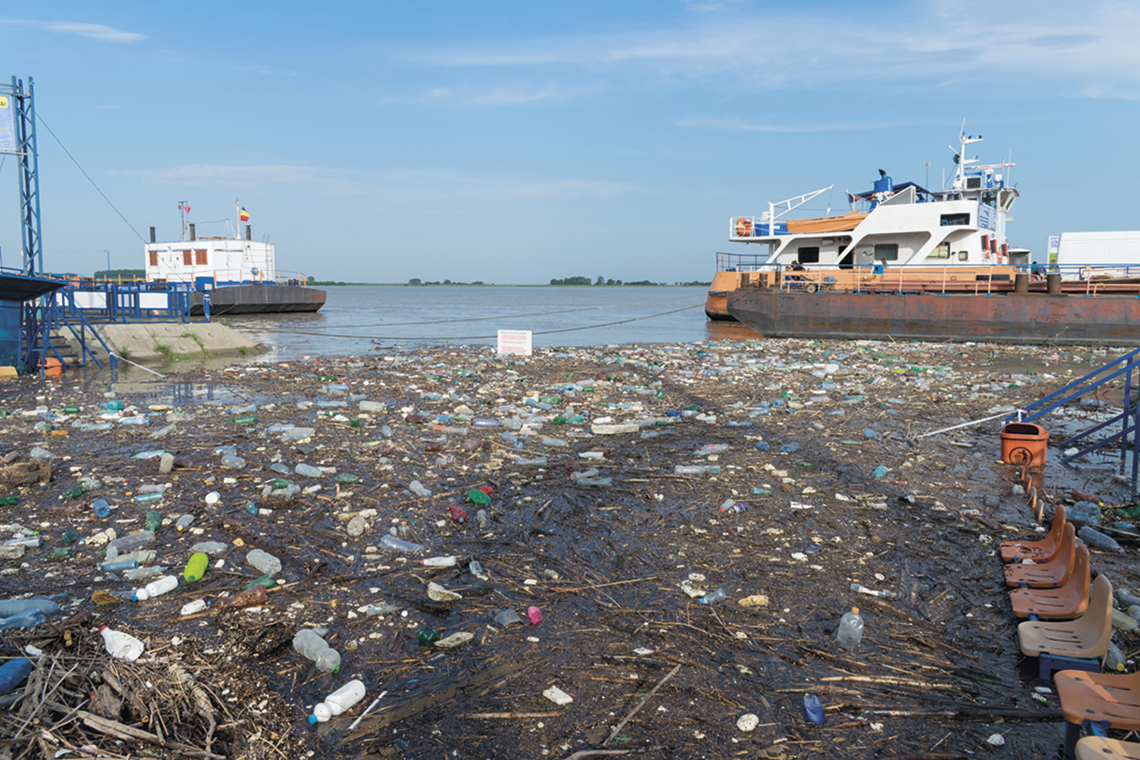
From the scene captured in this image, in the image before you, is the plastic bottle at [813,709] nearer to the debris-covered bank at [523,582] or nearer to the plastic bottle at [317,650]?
the debris-covered bank at [523,582]

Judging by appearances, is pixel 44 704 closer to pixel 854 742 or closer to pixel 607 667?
pixel 607 667

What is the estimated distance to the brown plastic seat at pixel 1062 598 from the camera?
3.03m

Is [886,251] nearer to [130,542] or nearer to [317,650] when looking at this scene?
[130,542]

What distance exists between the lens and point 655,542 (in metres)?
4.16

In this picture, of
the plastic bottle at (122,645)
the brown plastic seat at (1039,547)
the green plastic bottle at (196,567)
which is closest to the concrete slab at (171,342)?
the green plastic bottle at (196,567)

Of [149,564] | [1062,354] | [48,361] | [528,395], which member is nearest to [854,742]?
[149,564]

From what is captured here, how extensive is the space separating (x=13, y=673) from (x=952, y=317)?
19.6 metres

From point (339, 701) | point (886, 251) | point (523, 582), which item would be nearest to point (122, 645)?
point (339, 701)

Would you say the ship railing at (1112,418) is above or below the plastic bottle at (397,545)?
above

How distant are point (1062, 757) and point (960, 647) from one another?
0.74 metres

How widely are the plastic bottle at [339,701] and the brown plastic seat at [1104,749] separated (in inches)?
93.4

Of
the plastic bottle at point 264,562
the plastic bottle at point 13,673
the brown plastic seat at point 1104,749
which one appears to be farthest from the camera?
the plastic bottle at point 264,562

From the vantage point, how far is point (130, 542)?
12.8ft

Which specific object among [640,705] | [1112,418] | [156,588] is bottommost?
[640,705]
